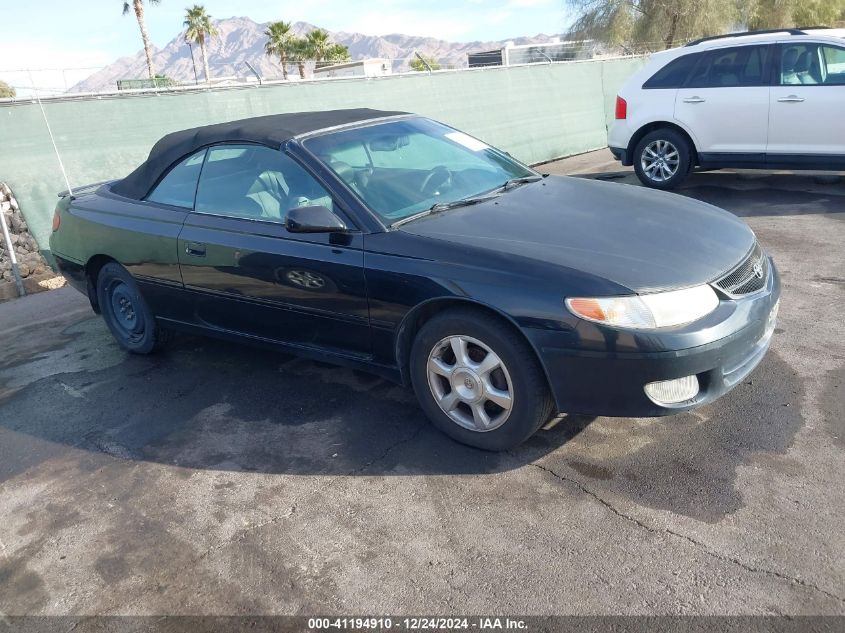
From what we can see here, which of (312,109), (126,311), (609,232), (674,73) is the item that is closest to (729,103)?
(674,73)

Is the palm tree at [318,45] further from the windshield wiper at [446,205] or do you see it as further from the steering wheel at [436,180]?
the windshield wiper at [446,205]

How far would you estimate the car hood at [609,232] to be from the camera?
10.6 ft

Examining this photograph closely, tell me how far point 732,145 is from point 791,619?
7243 mm

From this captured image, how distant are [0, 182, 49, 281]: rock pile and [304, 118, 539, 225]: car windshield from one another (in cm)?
506

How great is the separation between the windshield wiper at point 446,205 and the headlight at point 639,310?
1.06 m

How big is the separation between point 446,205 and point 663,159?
598 centimetres

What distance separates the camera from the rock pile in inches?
303

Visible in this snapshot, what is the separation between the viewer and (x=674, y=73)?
8.90 m

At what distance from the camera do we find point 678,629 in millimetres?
2402

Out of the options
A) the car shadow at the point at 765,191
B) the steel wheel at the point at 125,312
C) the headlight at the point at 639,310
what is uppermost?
the headlight at the point at 639,310

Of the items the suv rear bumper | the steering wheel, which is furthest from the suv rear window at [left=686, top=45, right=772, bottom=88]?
the steering wheel

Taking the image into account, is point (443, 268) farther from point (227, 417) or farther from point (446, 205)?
point (227, 417)

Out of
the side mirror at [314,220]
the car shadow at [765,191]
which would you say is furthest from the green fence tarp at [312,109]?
the side mirror at [314,220]

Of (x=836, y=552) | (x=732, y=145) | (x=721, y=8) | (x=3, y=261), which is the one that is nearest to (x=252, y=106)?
(x=3, y=261)
